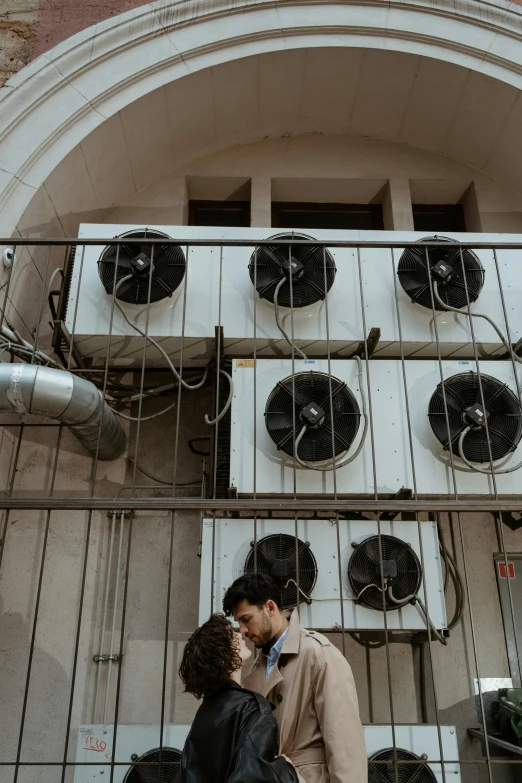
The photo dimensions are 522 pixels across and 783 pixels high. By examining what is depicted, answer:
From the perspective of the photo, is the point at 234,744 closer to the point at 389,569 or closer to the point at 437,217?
the point at 389,569

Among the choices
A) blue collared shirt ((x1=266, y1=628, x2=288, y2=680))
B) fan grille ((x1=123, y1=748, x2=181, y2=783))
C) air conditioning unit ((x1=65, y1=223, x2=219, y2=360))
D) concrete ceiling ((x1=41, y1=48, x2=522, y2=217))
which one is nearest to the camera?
blue collared shirt ((x1=266, y1=628, x2=288, y2=680))

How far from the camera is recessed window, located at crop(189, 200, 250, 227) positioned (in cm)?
679

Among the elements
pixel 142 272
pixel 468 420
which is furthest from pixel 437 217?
pixel 142 272

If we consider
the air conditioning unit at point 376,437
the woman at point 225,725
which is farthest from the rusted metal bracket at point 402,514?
the woman at point 225,725

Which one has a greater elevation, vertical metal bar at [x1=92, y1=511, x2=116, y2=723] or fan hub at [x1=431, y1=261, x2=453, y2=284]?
fan hub at [x1=431, y1=261, x2=453, y2=284]

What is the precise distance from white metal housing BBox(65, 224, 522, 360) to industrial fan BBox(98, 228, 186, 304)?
0.12 m

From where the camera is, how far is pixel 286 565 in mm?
4293

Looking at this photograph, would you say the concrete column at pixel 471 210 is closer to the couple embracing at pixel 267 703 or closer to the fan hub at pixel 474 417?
the fan hub at pixel 474 417

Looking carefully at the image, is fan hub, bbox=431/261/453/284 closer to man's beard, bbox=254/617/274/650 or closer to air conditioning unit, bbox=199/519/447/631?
air conditioning unit, bbox=199/519/447/631

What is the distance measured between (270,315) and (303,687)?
3125 mm

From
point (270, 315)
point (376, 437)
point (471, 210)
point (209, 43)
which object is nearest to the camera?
point (376, 437)

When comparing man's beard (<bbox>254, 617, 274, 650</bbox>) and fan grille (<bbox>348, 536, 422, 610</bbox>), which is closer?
man's beard (<bbox>254, 617, 274, 650</bbox>)

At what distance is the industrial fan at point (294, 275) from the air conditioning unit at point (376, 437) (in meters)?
0.59

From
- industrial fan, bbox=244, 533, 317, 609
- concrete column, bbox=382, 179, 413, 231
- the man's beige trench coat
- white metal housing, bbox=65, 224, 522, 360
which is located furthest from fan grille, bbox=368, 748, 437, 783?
concrete column, bbox=382, 179, 413, 231
